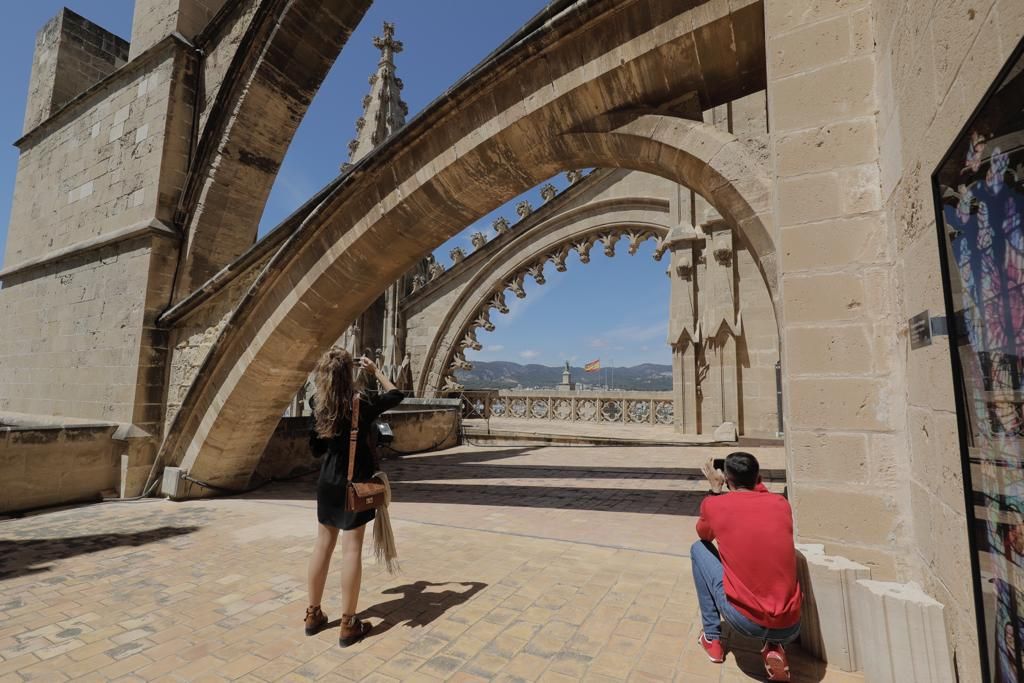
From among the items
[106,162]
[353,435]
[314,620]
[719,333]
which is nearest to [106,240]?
[106,162]

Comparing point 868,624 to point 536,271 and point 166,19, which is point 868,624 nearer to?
point 166,19

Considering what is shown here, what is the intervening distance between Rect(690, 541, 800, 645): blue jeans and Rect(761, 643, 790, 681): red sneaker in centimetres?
4

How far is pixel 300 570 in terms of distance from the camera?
3.46 metres

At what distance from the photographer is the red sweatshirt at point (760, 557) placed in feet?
6.50

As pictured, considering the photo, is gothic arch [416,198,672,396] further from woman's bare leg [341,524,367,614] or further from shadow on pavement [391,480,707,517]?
woman's bare leg [341,524,367,614]

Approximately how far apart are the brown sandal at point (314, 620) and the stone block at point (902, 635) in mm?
2601

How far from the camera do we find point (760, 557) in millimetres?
2014

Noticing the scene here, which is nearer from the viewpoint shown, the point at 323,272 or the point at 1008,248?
the point at 1008,248

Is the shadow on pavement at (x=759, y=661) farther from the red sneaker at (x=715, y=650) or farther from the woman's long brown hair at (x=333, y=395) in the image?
the woman's long brown hair at (x=333, y=395)

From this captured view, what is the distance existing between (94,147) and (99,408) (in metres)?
4.69

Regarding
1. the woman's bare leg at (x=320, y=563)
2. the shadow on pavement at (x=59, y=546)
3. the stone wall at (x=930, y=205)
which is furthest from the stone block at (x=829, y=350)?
the shadow on pavement at (x=59, y=546)

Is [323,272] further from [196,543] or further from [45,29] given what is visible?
[45,29]

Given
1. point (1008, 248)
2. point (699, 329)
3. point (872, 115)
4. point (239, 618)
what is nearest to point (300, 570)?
point (239, 618)

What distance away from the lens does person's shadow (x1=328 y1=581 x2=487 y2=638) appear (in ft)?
8.68
